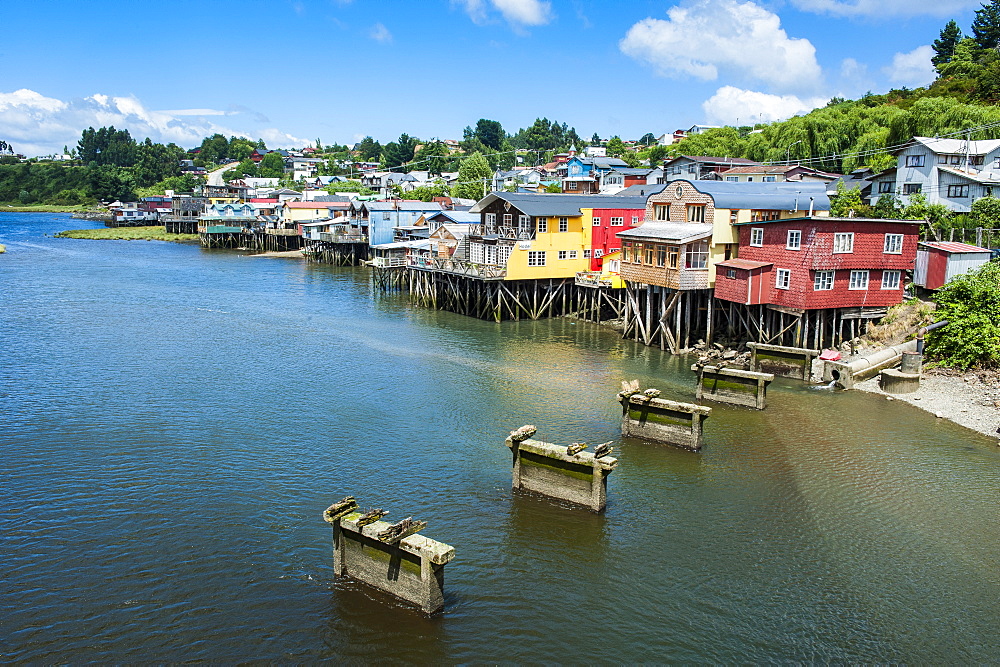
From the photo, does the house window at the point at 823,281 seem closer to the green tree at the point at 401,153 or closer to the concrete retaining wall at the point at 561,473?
the concrete retaining wall at the point at 561,473

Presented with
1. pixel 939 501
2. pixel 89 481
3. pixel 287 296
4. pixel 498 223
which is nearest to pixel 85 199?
pixel 287 296

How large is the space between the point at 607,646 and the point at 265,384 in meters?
21.2

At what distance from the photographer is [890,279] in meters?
33.6

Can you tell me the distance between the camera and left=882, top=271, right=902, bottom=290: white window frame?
33469 millimetres

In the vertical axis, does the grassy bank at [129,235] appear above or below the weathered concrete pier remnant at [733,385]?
above

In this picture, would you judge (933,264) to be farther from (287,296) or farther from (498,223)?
(287,296)

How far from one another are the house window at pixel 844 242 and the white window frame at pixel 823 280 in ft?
3.52

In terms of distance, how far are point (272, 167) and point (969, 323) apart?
18398 centimetres

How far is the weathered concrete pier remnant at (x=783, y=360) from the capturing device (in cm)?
3052

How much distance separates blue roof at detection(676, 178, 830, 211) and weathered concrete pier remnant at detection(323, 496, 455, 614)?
2717 centimetres

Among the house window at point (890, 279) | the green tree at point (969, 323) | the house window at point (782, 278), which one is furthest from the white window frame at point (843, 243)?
the green tree at point (969, 323)

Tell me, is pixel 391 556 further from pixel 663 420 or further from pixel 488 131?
pixel 488 131

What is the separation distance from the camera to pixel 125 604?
47.4ft

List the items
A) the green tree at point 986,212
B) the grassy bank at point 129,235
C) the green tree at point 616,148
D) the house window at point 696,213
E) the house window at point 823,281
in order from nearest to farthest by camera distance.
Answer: the house window at point 823,281 → the house window at point 696,213 → the green tree at point 986,212 → the grassy bank at point 129,235 → the green tree at point 616,148
